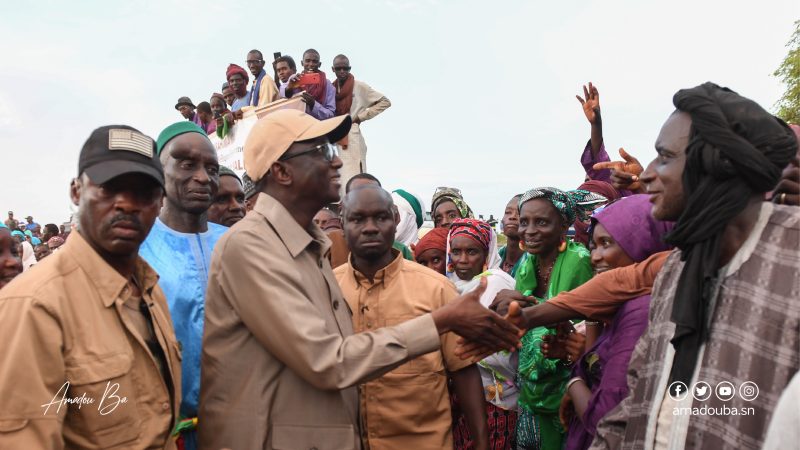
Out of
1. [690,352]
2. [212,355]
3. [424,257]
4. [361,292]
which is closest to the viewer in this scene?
[690,352]

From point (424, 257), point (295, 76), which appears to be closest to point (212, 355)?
point (424, 257)

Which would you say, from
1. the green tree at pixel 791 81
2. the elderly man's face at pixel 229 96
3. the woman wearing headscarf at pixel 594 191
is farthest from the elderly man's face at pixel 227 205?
the green tree at pixel 791 81

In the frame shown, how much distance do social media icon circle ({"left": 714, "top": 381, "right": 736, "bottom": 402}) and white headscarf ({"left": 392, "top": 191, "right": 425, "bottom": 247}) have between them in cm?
519

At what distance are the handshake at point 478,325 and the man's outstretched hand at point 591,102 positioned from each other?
366 cm

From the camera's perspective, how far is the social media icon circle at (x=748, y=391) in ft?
6.11

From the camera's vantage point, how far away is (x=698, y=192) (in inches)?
78.6

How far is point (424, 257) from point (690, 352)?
3.56 metres

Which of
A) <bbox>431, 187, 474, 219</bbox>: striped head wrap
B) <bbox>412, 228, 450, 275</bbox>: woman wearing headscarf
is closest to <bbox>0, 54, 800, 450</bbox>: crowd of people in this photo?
<bbox>412, 228, 450, 275</bbox>: woman wearing headscarf

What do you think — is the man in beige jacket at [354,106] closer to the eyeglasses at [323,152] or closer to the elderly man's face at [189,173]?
the elderly man's face at [189,173]

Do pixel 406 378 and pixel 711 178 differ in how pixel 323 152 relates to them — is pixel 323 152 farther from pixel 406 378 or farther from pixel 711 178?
pixel 711 178

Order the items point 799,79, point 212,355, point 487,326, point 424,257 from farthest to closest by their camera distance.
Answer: point 799,79, point 424,257, point 487,326, point 212,355

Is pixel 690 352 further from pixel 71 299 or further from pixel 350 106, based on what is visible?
pixel 350 106

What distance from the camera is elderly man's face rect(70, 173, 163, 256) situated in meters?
2.09

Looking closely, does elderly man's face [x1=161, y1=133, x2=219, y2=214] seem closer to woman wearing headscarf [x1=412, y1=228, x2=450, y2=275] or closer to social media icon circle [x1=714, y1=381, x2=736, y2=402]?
woman wearing headscarf [x1=412, y1=228, x2=450, y2=275]
